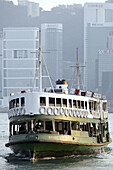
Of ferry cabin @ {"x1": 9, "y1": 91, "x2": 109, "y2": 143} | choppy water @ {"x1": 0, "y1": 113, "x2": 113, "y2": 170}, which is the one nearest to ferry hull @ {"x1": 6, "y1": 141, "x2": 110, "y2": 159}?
choppy water @ {"x1": 0, "y1": 113, "x2": 113, "y2": 170}

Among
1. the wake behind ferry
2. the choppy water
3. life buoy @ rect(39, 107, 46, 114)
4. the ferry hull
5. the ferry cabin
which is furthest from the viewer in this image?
the ferry cabin

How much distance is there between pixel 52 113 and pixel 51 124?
207 centimetres

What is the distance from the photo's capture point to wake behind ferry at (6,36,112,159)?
1876 inches

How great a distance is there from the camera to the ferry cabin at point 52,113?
4806cm

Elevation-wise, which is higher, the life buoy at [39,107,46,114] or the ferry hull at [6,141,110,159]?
the life buoy at [39,107,46,114]

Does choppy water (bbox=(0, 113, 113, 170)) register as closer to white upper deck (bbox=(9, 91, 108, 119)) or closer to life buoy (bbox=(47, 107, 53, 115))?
white upper deck (bbox=(9, 91, 108, 119))

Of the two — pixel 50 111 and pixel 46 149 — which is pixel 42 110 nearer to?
pixel 50 111

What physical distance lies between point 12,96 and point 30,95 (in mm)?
2999

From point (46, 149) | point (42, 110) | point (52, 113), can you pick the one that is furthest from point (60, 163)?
point (42, 110)

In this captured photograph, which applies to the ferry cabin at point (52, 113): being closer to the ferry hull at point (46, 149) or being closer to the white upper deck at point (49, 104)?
the white upper deck at point (49, 104)

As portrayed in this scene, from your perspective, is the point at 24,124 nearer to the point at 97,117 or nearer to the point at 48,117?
the point at 48,117

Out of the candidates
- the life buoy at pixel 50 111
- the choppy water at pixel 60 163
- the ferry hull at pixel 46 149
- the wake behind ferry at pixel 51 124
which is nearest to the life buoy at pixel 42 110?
the wake behind ferry at pixel 51 124

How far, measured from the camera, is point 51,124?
50062 mm

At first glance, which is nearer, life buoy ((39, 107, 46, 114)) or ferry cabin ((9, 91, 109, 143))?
life buoy ((39, 107, 46, 114))
